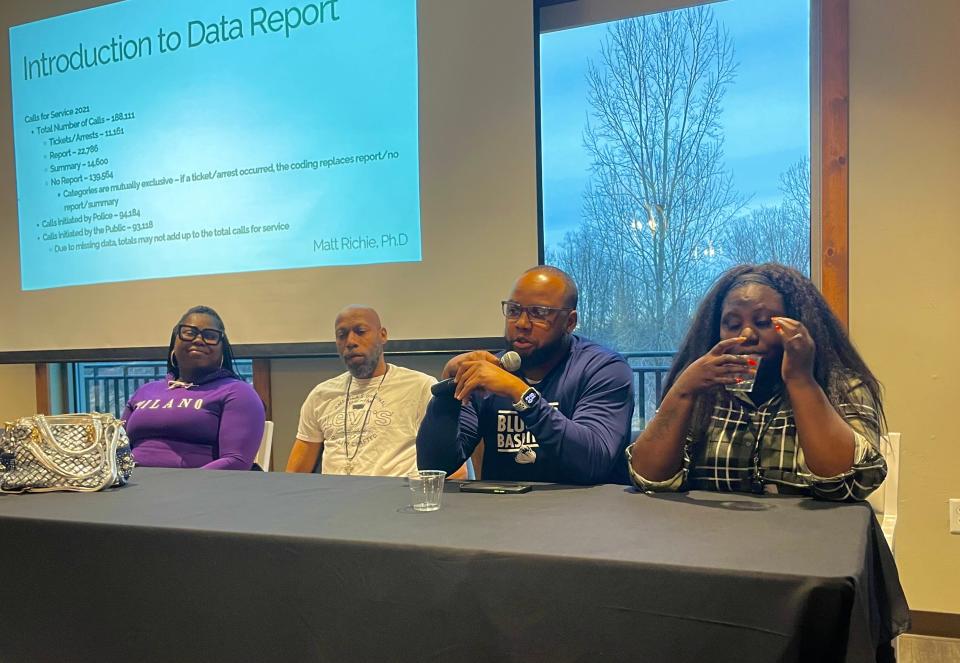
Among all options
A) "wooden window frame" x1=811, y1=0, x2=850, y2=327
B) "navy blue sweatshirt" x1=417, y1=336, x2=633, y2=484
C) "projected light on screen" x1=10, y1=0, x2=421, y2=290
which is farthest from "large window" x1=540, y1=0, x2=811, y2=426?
"navy blue sweatshirt" x1=417, y1=336, x2=633, y2=484

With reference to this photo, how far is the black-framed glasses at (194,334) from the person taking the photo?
2539 mm

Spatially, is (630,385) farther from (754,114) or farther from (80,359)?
(80,359)

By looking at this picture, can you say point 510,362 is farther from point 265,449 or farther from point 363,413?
point 265,449

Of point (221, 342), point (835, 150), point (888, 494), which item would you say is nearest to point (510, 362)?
point (888, 494)

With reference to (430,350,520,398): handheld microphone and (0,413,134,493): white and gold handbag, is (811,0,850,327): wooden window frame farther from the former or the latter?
(0,413,134,493): white and gold handbag

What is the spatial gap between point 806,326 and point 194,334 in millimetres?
2002

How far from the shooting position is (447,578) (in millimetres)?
1030

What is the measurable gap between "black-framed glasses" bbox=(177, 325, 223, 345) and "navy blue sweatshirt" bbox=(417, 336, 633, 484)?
1179 mm

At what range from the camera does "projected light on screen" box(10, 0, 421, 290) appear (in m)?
2.92

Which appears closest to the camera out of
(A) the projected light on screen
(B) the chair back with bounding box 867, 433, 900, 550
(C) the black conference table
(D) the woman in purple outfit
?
(C) the black conference table

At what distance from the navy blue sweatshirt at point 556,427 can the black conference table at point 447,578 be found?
114 millimetres

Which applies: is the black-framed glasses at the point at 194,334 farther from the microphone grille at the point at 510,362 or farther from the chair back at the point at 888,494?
the chair back at the point at 888,494

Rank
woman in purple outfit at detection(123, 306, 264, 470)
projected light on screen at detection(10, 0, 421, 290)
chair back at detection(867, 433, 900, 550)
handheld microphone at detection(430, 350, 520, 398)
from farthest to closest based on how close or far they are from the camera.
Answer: projected light on screen at detection(10, 0, 421, 290) → woman in purple outfit at detection(123, 306, 264, 470) → handheld microphone at detection(430, 350, 520, 398) → chair back at detection(867, 433, 900, 550)

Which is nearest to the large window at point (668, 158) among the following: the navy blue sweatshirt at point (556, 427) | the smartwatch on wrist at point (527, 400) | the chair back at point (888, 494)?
the navy blue sweatshirt at point (556, 427)
